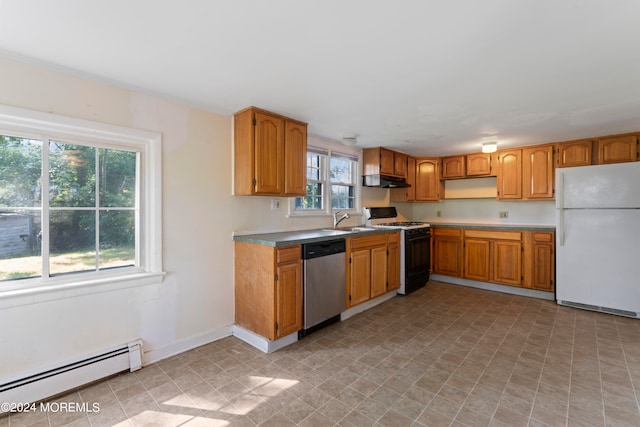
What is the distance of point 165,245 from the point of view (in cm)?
249

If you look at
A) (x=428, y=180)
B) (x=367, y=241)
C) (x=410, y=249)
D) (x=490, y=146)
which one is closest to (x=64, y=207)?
(x=367, y=241)

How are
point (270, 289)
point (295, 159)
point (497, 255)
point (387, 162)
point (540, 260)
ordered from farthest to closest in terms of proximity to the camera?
point (387, 162) → point (497, 255) → point (540, 260) → point (295, 159) → point (270, 289)

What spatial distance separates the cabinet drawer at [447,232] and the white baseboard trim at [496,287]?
0.72m

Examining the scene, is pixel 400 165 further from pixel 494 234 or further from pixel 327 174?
pixel 494 234

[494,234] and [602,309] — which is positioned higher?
[494,234]

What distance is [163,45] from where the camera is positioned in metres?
1.69

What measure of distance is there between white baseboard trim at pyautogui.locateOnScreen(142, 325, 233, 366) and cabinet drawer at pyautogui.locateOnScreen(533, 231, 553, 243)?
4.14 m

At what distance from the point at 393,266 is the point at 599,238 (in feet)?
7.88

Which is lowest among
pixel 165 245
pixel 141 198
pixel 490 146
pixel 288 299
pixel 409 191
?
pixel 288 299

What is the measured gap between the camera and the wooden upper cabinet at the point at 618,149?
11.6ft

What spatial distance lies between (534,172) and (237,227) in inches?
166

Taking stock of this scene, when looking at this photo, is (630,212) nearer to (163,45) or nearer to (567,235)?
(567,235)

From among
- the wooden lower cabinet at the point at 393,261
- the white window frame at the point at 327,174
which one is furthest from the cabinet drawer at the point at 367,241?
the white window frame at the point at 327,174

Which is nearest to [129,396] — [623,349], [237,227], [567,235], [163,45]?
[237,227]
